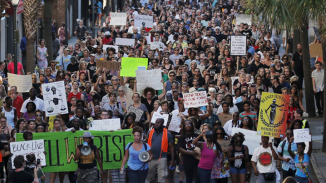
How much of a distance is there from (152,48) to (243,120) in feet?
30.6

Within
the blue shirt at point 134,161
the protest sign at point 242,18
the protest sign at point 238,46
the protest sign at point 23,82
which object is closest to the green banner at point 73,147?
the blue shirt at point 134,161

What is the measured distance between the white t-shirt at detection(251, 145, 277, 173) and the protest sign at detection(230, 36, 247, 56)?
27.2 feet

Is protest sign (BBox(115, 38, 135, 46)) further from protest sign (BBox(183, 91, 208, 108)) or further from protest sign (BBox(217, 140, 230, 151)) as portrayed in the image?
protest sign (BBox(217, 140, 230, 151))

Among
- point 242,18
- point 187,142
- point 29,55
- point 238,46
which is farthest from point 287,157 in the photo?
point 242,18

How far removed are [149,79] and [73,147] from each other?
164 inches

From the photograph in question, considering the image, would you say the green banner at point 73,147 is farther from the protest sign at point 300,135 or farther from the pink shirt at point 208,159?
the protest sign at point 300,135

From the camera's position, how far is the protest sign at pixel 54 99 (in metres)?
15.6

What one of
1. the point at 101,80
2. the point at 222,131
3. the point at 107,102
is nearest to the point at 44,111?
the point at 107,102

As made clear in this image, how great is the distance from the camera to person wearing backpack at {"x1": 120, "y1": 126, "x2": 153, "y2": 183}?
42.5 ft

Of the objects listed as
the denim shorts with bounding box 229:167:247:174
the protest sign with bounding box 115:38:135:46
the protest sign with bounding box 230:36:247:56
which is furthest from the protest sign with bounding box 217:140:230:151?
the protest sign with bounding box 115:38:135:46

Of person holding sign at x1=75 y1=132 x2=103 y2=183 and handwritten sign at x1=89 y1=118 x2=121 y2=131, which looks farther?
handwritten sign at x1=89 y1=118 x2=121 y2=131

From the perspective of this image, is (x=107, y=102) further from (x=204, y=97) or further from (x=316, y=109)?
(x=316, y=109)

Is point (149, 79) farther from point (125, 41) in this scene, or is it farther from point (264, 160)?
point (125, 41)

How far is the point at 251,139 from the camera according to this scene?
14.2m
